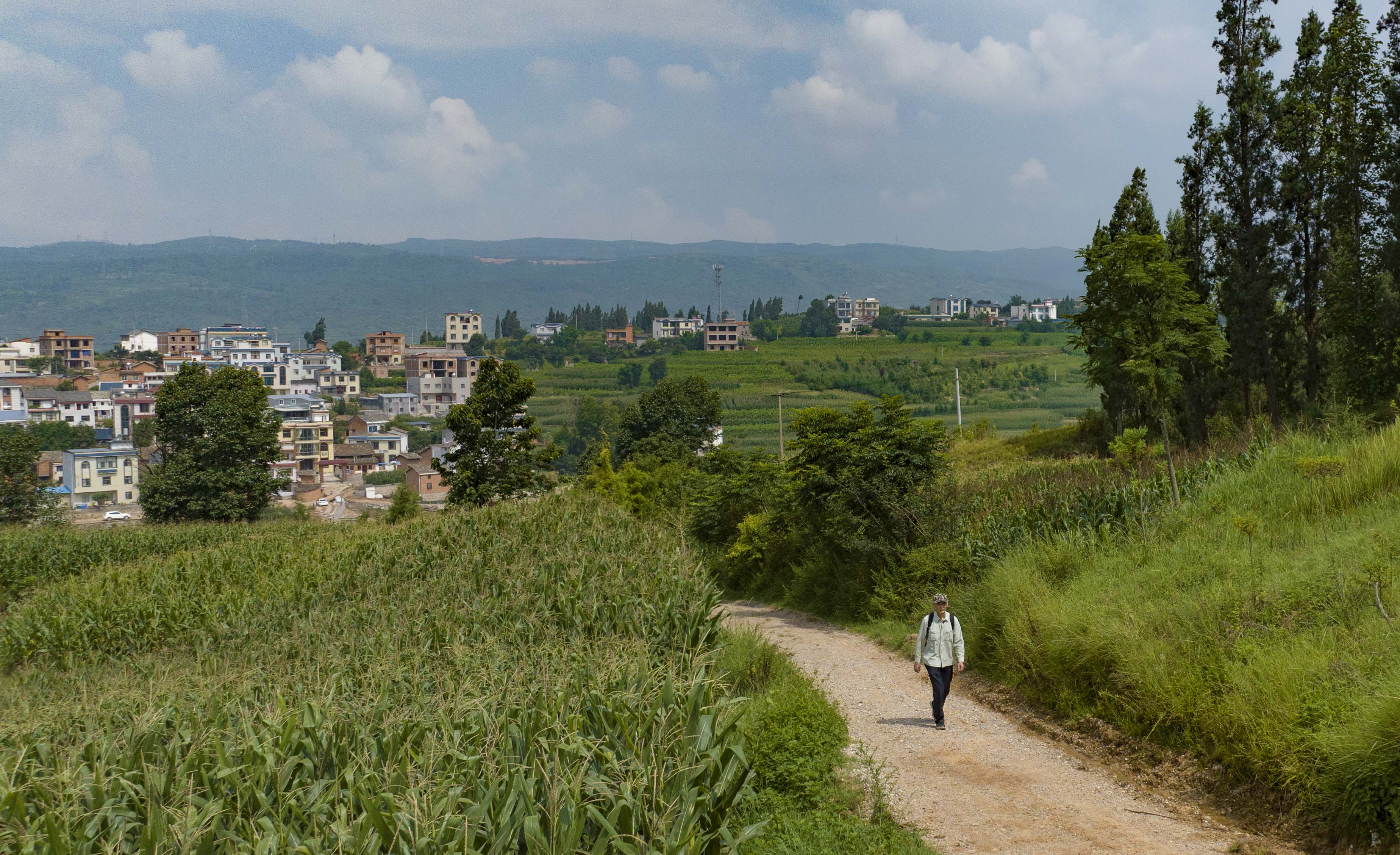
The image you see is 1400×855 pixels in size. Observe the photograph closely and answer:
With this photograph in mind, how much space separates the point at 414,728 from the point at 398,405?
170m

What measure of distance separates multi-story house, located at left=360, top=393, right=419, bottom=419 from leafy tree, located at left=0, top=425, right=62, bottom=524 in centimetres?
11099

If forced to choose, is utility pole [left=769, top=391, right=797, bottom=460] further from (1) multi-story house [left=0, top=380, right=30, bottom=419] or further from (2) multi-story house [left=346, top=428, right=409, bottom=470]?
(1) multi-story house [left=0, top=380, right=30, bottom=419]

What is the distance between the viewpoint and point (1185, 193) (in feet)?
96.2

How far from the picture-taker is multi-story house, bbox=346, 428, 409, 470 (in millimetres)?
134750

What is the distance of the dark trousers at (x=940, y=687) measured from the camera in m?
9.04

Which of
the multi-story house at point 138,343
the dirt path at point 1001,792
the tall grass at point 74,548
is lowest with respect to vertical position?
the tall grass at point 74,548

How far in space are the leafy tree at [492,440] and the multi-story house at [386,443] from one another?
10697cm

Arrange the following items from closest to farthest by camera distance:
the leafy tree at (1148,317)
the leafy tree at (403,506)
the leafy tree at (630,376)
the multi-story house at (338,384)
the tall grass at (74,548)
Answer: the leafy tree at (1148,317), the tall grass at (74,548), the leafy tree at (403,506), the leafy tree at (630,376), the multi-story house at (338,384)

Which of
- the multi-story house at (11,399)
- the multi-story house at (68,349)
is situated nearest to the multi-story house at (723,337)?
the multi-story house at (11,399)

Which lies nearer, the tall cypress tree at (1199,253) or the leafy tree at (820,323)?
the tall cypress tree at (1199,253)

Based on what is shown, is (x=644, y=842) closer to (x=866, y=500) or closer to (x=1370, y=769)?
(x=1370, y=769)

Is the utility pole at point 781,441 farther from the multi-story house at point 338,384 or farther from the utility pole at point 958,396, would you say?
the multi-story house at point 338,384

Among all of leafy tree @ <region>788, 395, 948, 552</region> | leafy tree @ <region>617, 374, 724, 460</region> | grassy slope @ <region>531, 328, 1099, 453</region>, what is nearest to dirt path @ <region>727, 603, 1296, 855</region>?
leafy tree @ <region>788, 395, 948, 552</region>

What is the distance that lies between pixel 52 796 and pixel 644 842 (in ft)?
10.6
